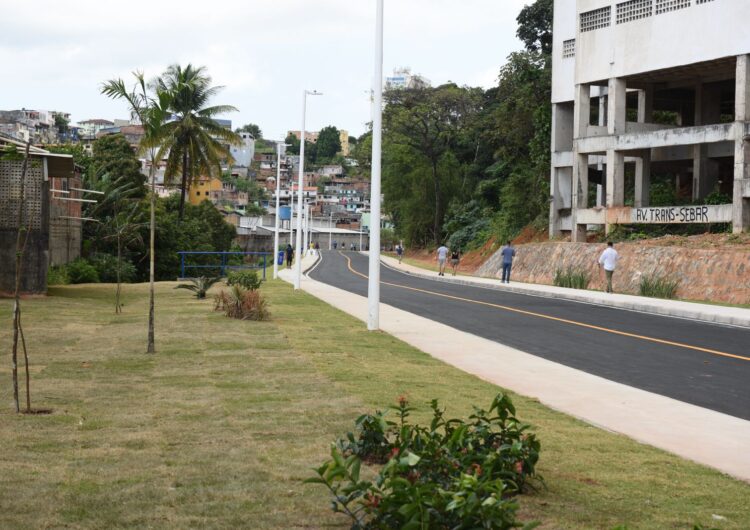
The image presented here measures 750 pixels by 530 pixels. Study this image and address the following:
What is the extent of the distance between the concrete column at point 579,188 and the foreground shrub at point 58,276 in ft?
81.8

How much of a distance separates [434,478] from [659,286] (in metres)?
29.1

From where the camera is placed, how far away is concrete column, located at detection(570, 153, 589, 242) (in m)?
48.8

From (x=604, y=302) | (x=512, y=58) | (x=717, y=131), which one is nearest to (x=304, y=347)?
(x=604, y=302)

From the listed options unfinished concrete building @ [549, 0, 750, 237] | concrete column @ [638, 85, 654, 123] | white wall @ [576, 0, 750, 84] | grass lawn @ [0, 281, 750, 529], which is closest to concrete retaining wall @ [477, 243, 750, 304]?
unfinished concrete building @ [549, 0, 750, 237]

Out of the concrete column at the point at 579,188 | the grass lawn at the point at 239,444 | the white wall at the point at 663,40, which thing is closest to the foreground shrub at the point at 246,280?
the grass lawn at the point at 239,444

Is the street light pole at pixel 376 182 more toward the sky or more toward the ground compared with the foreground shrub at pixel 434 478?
more toward the sky

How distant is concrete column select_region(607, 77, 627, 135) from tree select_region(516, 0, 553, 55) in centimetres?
2421

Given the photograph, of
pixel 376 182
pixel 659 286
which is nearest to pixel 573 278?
pixel 659 286

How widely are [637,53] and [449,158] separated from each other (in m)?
51.6

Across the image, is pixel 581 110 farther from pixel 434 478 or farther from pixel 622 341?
pixel 434 478

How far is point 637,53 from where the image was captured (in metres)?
44.4

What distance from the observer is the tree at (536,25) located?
70.1m

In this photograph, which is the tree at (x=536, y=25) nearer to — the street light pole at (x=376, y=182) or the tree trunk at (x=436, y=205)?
the tree trunk at (x=436, y=205)

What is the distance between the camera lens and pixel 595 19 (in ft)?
155
